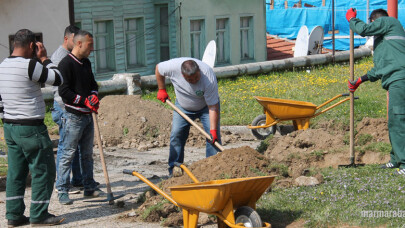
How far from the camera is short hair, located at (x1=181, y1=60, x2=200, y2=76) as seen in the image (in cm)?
812

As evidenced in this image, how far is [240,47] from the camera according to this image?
85.8ft

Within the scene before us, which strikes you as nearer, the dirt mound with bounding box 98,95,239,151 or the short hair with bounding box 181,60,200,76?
the short hair with bounding box 181,60,200,76

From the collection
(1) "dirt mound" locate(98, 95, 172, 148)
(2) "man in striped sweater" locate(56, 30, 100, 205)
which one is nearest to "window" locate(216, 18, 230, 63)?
(1) "dirt mound" locate(98, 95, 172, 148)

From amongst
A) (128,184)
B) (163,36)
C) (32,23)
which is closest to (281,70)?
(163,36)

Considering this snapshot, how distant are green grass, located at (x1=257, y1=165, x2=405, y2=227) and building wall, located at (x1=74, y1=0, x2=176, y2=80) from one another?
47.4 ft

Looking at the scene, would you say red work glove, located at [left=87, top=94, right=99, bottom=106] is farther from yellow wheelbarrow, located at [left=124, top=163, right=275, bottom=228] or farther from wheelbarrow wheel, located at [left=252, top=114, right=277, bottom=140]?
wheelbarrow wheel, located at [left=252, top=114, right=277, bottom=140]

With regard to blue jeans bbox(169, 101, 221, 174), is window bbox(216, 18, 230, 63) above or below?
above

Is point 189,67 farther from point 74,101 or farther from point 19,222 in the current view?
point 19,222

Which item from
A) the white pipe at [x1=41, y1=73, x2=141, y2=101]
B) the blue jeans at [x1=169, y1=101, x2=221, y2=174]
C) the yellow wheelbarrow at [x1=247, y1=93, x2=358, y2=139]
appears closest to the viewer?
the blue jeans at [x1=169, y1=101, x2=221, y2=174]

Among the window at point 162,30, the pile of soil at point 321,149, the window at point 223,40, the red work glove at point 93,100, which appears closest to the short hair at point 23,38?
the red work glove at point 93,100

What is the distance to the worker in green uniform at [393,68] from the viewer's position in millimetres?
8461

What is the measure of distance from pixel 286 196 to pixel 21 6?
13.6m

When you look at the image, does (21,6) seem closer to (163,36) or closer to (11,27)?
(11,27)

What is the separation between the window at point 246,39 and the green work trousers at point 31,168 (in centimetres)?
1941
